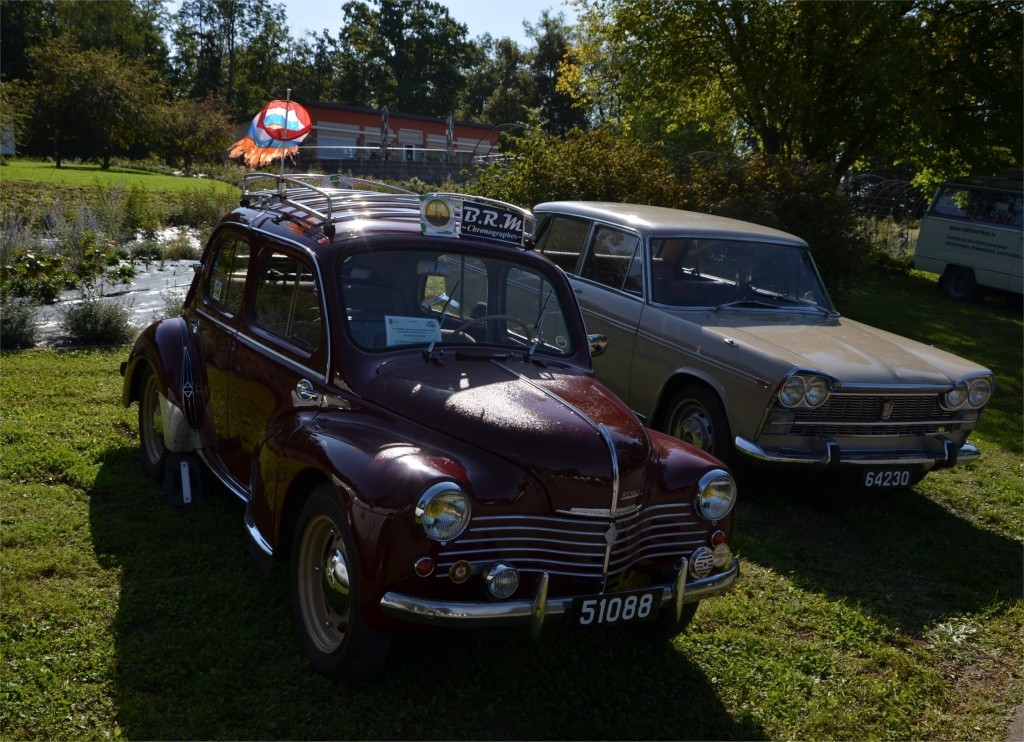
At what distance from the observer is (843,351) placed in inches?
258

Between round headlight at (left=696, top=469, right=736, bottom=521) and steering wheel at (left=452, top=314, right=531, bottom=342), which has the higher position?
steering wheel at (left=452, top=314, right=531, bottom=342)

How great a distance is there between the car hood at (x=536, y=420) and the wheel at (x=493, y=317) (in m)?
0.24

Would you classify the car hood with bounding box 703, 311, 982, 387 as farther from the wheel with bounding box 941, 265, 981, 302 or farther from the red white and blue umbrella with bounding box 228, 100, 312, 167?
the wheel with bounding box 941, 265, 981, 302

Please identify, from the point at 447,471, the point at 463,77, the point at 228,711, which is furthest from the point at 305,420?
the point at 463,77

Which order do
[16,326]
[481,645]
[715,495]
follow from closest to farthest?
[715,495]
[481,645]
[16,326]

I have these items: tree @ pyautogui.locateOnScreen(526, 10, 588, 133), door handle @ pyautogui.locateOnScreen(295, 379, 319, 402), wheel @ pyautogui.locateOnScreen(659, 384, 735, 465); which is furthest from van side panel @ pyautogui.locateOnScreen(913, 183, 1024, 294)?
tree @ pyautogui.locateOnScreen(526, 10, 588, 133)

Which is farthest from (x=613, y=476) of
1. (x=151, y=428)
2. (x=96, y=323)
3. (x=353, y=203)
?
(x=96, y=323)

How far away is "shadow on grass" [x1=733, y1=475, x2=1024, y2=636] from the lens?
539 cm

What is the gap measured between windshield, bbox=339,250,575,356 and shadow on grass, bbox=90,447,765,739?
1401 mm

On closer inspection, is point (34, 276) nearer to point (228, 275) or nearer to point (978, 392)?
point (228, 275)

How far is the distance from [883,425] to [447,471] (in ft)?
12.8

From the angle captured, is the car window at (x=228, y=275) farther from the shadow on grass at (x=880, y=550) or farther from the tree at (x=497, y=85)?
the tree at (x=497, y=85)

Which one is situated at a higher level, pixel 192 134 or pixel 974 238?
pixel 192 134

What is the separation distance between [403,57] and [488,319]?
245 feet
